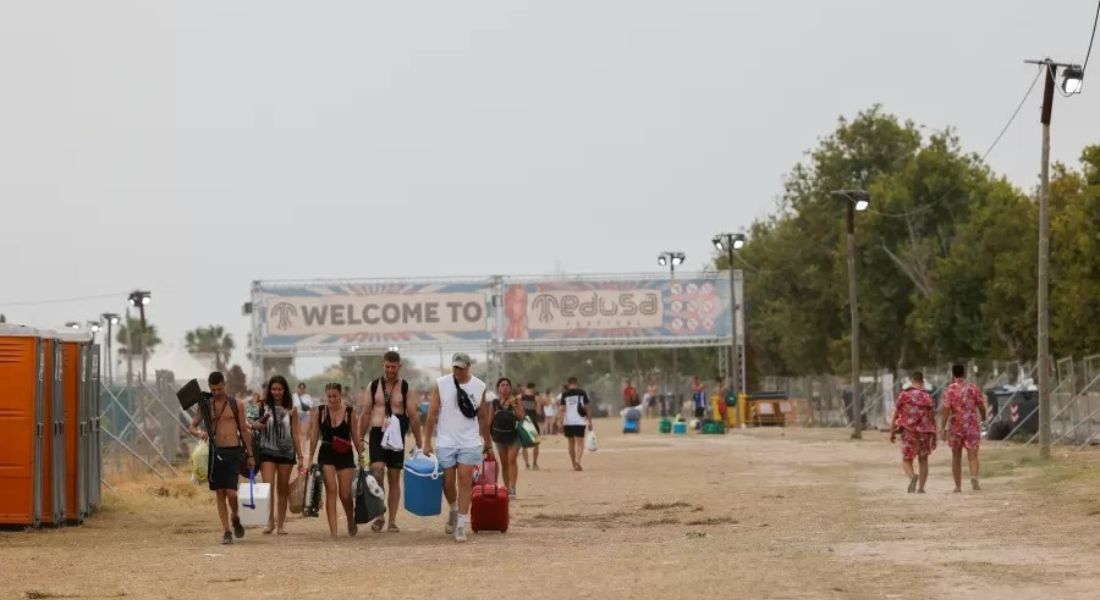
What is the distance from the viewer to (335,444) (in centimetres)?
1867

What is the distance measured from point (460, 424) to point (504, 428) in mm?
6473

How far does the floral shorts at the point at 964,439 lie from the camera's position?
80.1 ft

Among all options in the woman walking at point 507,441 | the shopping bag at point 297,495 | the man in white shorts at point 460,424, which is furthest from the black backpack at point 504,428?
the man in white shorts at point 460,424

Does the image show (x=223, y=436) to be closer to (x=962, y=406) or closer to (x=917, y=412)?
(x=917, y=412)

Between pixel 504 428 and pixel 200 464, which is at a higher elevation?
pixel 504 428

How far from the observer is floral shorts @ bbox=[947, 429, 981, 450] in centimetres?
2442

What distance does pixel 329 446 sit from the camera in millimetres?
18672

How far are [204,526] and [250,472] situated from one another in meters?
2.83

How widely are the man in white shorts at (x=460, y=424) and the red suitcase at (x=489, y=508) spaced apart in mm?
678

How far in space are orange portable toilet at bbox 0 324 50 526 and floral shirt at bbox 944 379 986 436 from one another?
10.8 m

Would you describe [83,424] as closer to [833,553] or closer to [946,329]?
[833,553]

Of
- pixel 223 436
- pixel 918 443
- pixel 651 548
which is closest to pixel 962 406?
pixel 918 443

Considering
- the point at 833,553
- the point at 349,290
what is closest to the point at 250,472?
the point at 833,553

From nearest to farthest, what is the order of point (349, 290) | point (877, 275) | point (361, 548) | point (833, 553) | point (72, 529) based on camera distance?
point (833, 553) < point (361, 548) < point (72, 529) < point (349, 290) < point (877, 275)
